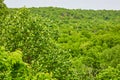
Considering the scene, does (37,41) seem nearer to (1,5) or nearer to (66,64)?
(66,64)

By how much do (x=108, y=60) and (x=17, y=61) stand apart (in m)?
64.1

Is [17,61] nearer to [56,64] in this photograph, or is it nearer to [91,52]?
[56,64]

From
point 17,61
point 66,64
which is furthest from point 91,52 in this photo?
point 17,61

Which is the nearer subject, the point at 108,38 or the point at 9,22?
the point at 9,22

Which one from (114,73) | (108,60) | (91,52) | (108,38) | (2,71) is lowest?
(2,71)

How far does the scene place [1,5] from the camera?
49.7 metres

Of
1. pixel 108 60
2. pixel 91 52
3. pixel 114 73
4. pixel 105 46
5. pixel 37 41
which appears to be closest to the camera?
pixel 37 41

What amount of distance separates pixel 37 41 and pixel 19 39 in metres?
1.55

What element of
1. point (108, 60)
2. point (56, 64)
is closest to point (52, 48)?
point (56, 64)

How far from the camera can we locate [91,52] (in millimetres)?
101312

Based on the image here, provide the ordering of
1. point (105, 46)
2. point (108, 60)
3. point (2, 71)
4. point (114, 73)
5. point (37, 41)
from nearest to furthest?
point (2, 71), point (37, 41), point (114, 73), point (108, 60), point (105, 46)

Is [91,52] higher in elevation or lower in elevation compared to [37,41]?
higher

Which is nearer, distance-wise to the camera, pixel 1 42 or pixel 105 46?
pixel 1 42

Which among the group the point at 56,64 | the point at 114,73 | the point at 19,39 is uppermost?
the point at 114,73
